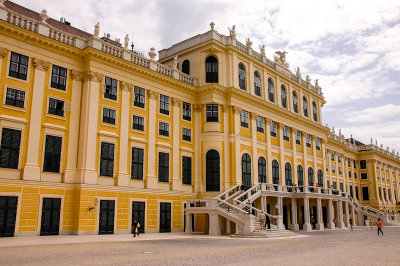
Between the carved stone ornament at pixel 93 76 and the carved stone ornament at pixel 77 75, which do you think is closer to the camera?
the carved stone ornament at pixel 77 75

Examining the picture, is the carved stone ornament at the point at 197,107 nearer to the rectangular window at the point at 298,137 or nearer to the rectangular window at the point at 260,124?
the rectangular window at the point at 260,124

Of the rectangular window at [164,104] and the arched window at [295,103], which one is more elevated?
the arched window at [295,103]

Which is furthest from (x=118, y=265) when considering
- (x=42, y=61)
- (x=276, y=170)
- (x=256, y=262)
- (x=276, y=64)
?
(x=276, y=64)

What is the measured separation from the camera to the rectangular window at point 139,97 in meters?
33.7

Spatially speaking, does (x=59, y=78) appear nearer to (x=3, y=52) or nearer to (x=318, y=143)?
(x=3, y=52)

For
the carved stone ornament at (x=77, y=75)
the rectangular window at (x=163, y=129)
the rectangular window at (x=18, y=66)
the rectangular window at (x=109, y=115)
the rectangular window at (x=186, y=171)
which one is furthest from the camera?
the rectangular window at (x=186, y=171)

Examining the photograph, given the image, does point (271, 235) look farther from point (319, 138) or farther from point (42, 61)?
point (319, 138)

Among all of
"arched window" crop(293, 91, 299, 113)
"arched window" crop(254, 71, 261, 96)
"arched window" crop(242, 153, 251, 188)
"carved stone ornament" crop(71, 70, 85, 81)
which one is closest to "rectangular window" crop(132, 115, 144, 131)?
"carved stone ornament" crop(71, 70, 85, 81)

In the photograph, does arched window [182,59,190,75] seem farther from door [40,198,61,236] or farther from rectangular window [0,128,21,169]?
door [40,198,61,236]

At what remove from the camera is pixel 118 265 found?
1249 cm

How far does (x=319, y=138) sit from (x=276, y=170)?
45.7 ft

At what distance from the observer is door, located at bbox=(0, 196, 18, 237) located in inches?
955

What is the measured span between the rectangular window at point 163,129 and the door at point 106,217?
841cm

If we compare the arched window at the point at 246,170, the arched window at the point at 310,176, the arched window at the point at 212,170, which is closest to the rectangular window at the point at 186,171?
the arched window at the point at 212,170
